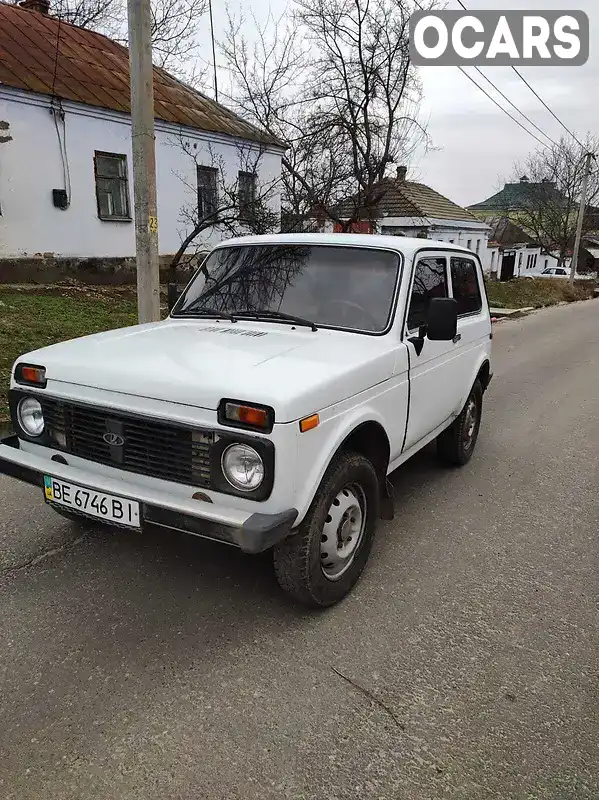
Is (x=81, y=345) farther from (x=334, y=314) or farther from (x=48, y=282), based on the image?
(x=48, y=282)

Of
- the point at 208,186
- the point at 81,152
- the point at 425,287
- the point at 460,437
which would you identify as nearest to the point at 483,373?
the point at 460,437

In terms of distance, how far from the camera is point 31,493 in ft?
14.5

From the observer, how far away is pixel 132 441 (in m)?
2.83

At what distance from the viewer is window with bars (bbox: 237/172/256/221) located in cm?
1106

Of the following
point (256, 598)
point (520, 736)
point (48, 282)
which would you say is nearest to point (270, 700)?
point (256, 598)

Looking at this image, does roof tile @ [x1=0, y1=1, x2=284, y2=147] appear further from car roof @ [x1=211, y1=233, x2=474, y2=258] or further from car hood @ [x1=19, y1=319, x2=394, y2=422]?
car hood @ [x1=19, y1=319, x2=394, y2=422]

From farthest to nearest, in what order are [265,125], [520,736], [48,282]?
[265,125], [48,282], [520,736]

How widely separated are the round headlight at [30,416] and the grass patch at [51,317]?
8.11 ft

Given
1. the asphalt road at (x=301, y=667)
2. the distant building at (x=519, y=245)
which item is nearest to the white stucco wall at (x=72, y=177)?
the asphalt road at (x=301, y=667)

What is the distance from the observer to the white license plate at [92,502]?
2770 millimetres

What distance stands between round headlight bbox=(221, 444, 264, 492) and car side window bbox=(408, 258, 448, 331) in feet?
5.14

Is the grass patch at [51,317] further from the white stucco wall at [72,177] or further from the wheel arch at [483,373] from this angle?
the wheel arch at [483,373]

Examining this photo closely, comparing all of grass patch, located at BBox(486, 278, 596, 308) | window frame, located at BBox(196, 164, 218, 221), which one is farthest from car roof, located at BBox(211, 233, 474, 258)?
grass patch, located at BBox(486, 278, 596, 308)

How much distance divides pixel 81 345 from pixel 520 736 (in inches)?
110
